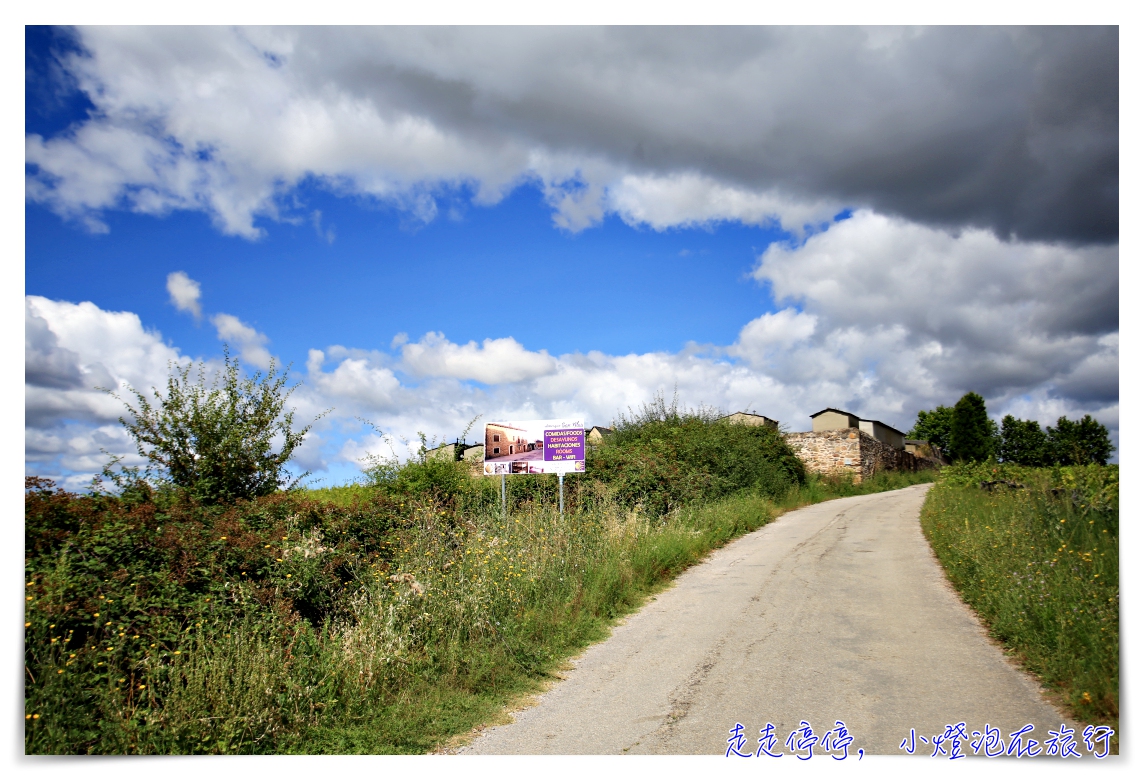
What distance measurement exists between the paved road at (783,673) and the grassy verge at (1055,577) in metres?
0.27

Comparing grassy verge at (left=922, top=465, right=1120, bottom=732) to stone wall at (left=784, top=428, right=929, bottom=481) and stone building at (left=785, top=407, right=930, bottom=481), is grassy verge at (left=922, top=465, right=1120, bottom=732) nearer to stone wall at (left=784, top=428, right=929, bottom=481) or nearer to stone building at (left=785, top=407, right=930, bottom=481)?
stone building at (left=785, top=407, right=930, bottom=481)

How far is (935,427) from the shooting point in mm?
75750

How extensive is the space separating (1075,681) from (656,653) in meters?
3.41

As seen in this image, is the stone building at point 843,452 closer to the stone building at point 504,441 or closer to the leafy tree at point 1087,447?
the leafy tree at point 1087,447

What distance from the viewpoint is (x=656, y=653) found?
633cm

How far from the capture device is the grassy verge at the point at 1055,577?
4.81 m

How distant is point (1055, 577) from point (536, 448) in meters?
10.2

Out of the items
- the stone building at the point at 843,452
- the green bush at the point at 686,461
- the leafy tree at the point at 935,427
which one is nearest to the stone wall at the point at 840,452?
the stone building at the point at 843,452

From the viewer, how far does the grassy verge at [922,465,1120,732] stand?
481cm

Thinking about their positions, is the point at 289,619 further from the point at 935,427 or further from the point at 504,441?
the point at 935,427

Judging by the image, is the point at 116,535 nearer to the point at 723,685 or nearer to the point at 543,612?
the point at 543,612

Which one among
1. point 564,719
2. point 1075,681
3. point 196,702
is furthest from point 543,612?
point 1075,681

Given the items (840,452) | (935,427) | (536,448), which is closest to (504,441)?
(536,448)

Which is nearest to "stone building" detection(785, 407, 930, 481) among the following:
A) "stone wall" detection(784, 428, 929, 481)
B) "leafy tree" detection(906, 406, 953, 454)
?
"stone wall" detection(784, 428, 929, 481)
